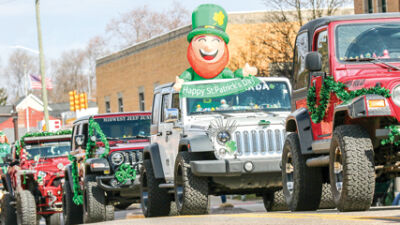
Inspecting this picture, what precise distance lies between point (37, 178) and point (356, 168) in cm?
1221

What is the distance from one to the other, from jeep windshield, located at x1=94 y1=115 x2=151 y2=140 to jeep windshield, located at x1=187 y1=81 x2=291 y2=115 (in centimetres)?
350

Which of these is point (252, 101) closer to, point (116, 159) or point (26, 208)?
point (116, 159)

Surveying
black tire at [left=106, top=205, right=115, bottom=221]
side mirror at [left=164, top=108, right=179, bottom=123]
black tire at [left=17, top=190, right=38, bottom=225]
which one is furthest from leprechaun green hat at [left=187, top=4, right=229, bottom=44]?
black tire at [left=17, top=190, right=38, bottom=225]

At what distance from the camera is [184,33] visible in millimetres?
40031

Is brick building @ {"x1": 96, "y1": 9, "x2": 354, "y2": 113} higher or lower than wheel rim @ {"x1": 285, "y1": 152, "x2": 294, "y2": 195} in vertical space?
higher

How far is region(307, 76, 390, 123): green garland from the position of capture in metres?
9.02

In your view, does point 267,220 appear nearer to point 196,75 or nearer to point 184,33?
point 196,75

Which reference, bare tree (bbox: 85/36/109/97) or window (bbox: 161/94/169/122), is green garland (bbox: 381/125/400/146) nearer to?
window (bbox: 161/94/169/122)

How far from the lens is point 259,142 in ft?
43.6

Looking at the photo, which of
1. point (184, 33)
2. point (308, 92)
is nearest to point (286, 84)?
point (308, 92)

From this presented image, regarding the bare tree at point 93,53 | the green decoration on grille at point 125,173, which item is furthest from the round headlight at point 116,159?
the bare tree at point 93,53

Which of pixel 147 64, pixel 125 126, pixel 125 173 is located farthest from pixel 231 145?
pixel 147 64

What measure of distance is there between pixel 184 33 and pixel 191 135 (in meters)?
26.7

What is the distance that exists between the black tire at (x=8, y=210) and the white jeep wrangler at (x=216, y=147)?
21.8 ft
